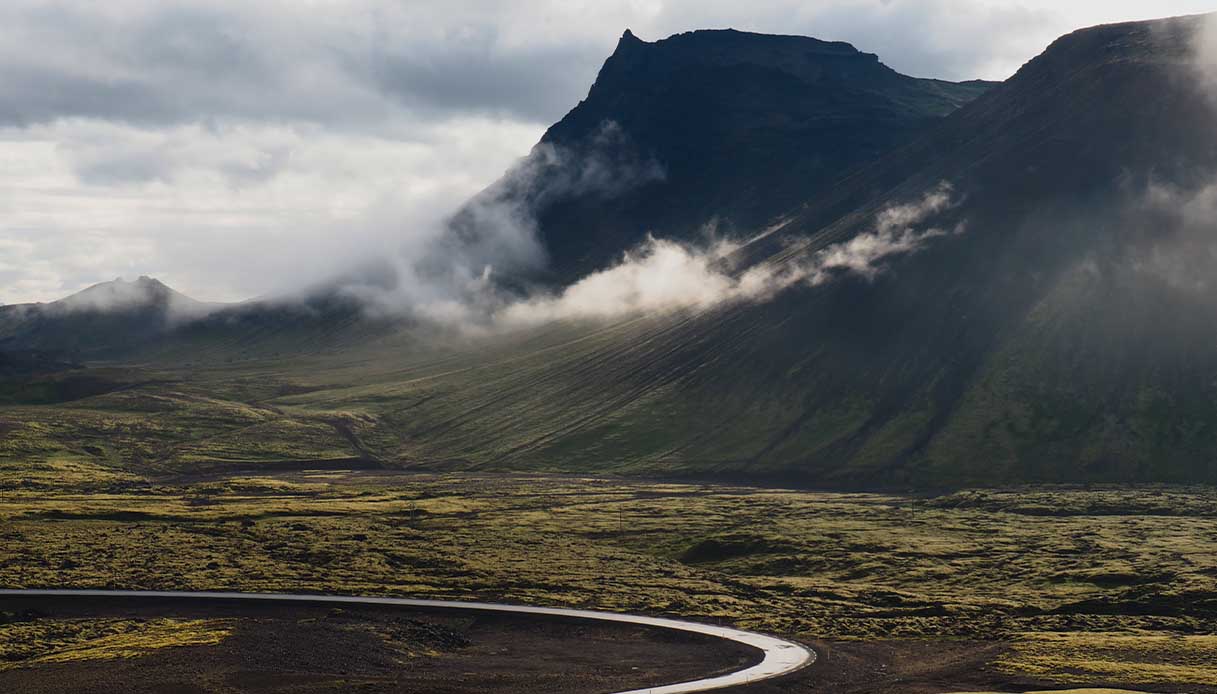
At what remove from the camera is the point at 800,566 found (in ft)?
469

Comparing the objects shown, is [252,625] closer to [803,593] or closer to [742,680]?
[742,680]

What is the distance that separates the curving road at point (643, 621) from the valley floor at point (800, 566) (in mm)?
3004

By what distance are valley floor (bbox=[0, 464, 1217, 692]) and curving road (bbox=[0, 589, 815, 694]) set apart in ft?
9.86

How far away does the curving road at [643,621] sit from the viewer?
3113 inches

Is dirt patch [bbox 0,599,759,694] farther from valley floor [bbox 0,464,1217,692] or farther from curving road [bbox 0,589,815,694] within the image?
valley floor [bbox 0,464,1217,692]

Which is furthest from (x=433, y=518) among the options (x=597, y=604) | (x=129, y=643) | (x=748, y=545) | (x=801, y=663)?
(x=801, y=663)

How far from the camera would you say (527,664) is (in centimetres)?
Answer: 8656

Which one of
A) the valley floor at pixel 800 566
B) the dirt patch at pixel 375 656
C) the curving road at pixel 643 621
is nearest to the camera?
the dirt patch at pixel 375 656

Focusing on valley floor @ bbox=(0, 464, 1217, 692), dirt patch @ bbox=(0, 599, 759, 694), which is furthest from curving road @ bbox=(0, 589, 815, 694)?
valley floor @ bbox=(0, 464, 1217, 692)

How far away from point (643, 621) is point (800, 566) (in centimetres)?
4523

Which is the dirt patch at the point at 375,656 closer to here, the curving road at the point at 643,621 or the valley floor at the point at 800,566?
the curving road at the point at 643,621

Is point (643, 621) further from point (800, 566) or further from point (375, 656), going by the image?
point (800, 566)

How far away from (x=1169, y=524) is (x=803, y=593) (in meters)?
74.4

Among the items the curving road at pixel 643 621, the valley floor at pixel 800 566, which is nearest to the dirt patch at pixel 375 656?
the curving road at pixel 643 621
